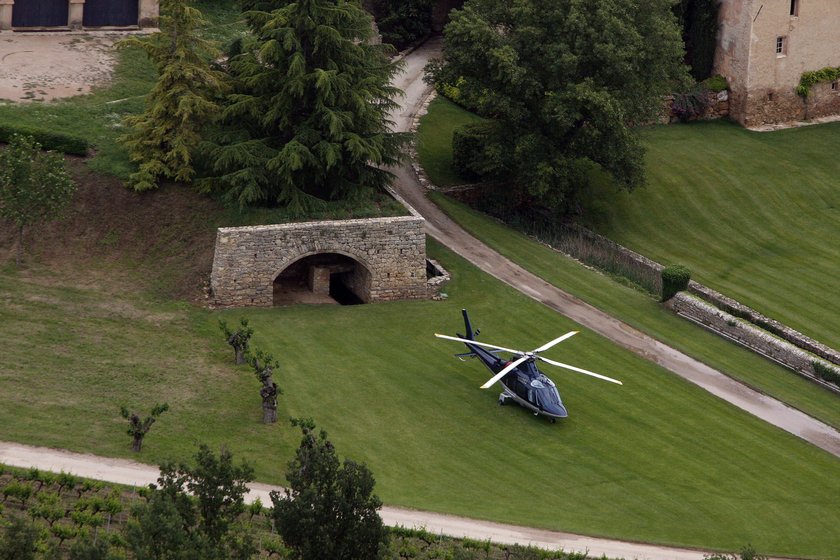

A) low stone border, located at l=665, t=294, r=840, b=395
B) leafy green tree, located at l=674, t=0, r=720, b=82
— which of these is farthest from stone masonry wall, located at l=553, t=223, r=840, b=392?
leafy green tree, located at l=674, t=0, r=720, b=82

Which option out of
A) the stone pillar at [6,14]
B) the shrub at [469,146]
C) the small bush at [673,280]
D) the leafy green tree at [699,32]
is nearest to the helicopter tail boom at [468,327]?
the small bush at [673,280]

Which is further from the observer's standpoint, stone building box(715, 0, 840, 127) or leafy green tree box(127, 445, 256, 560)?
stone building box(715, 0, 840, 127)


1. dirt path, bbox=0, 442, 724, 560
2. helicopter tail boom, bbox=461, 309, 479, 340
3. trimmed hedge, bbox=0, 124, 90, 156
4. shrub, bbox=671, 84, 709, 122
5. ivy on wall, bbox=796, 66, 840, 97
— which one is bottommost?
dirt path, bbox=0, 442, 724, 560

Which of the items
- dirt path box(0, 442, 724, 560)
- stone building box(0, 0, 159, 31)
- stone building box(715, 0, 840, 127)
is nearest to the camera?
dirt path box(0, 442, 724, 560)

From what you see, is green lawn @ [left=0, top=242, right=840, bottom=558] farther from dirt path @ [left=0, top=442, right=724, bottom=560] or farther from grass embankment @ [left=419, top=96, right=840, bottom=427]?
grass embankment @ [left=419, top=96, right=840, bottom=427]

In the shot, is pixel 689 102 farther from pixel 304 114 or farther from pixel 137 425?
pixel 137 425

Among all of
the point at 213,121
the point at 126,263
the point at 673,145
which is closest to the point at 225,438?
the point at 126,263

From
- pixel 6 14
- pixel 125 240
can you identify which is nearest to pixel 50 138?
pixel 125 240
